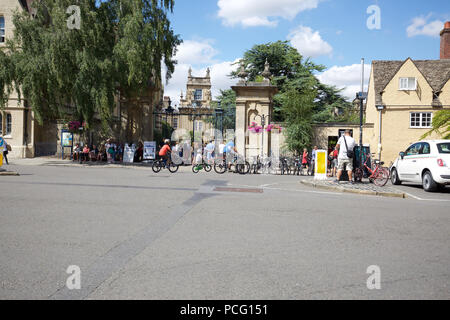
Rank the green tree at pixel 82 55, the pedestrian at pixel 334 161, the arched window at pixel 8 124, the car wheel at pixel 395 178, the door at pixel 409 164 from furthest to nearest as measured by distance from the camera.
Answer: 1. the arched window at pixel 8 124
2. the green tree at pixel 82 55
3. the pedestrian at pixel 334 161
4. the car wheel at pixel 395 178
5. the door at pixel 409 164

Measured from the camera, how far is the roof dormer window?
3291 centimetres

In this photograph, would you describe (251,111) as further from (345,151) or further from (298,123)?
(345,151)

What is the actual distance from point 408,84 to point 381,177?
21.9 metres

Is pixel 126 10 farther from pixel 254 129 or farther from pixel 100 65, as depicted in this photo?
pixel 254 129

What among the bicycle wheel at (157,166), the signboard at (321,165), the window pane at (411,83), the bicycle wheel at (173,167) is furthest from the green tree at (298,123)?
the window pane at (411,83)

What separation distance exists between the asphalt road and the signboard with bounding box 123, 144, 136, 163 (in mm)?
18378

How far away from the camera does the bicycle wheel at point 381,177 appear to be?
14586mm

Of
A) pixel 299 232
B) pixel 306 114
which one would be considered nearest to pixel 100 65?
pixel 306 114

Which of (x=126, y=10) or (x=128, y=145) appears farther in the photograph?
(x=128, y=145)

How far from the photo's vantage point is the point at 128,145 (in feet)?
90.5

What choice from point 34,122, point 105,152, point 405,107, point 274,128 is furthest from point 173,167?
point 405,107

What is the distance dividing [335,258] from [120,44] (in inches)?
845

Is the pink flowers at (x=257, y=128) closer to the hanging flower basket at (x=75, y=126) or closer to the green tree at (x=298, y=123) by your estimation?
the green tree at (x=298, y=123)

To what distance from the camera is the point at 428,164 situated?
1348 cm
